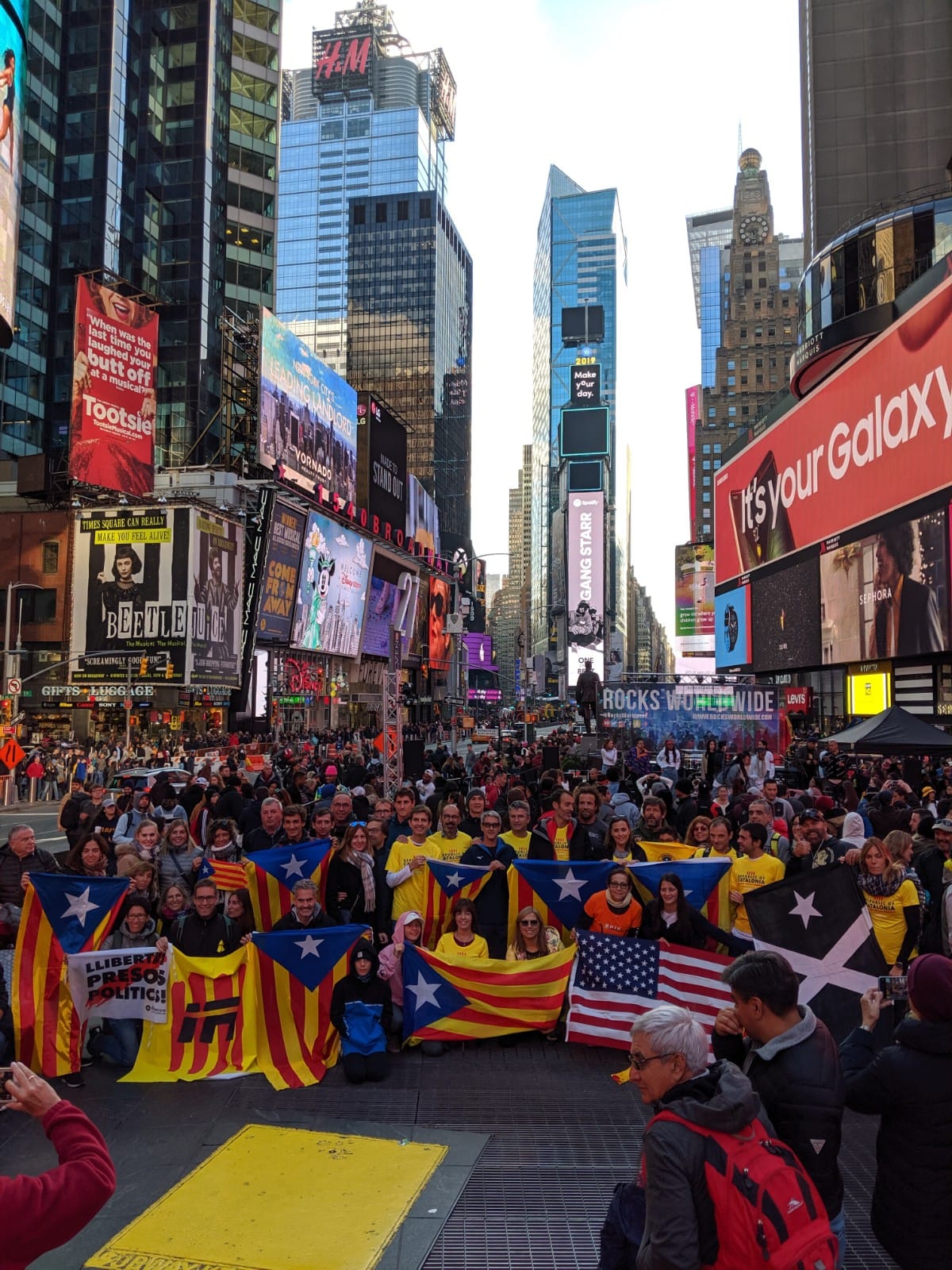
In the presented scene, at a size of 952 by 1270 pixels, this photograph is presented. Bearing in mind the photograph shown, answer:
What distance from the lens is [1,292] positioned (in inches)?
1069

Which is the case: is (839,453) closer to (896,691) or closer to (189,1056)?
(896,691)

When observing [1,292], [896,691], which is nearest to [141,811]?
[1,292]

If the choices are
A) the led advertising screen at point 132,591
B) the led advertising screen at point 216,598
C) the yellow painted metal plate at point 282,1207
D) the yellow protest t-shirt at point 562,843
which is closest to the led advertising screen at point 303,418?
the led advertising screen at point 216,598

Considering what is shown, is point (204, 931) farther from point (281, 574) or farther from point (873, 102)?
point (873, 102)

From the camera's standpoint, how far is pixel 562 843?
35.6 feet

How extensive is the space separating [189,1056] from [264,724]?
1808 inches

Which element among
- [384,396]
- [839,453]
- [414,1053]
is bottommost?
[414,1053]

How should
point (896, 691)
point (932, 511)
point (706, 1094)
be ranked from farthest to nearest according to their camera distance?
1. point (896, 691)
2. point (932, 511)
3. point (706, 1094)

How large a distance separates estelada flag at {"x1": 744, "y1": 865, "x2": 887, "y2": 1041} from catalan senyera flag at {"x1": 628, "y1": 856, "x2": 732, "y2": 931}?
2314 millimetres

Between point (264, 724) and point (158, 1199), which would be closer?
point (158, 1199)

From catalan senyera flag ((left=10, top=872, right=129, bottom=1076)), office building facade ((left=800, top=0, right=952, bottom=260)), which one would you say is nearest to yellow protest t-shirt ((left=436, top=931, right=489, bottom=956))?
catalan senyera flag ((left=10, top=872, right=129, bottom=1076))

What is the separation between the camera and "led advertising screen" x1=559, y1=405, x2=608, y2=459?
153500 millimetres

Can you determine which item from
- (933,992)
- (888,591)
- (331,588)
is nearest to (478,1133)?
(933,992)

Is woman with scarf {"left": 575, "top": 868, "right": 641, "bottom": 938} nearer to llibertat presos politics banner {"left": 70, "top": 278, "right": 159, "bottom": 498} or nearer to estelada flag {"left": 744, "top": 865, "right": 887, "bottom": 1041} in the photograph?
estelada flag {"left": 744, "top": 865, "right": 887, "bottom": 1041}
